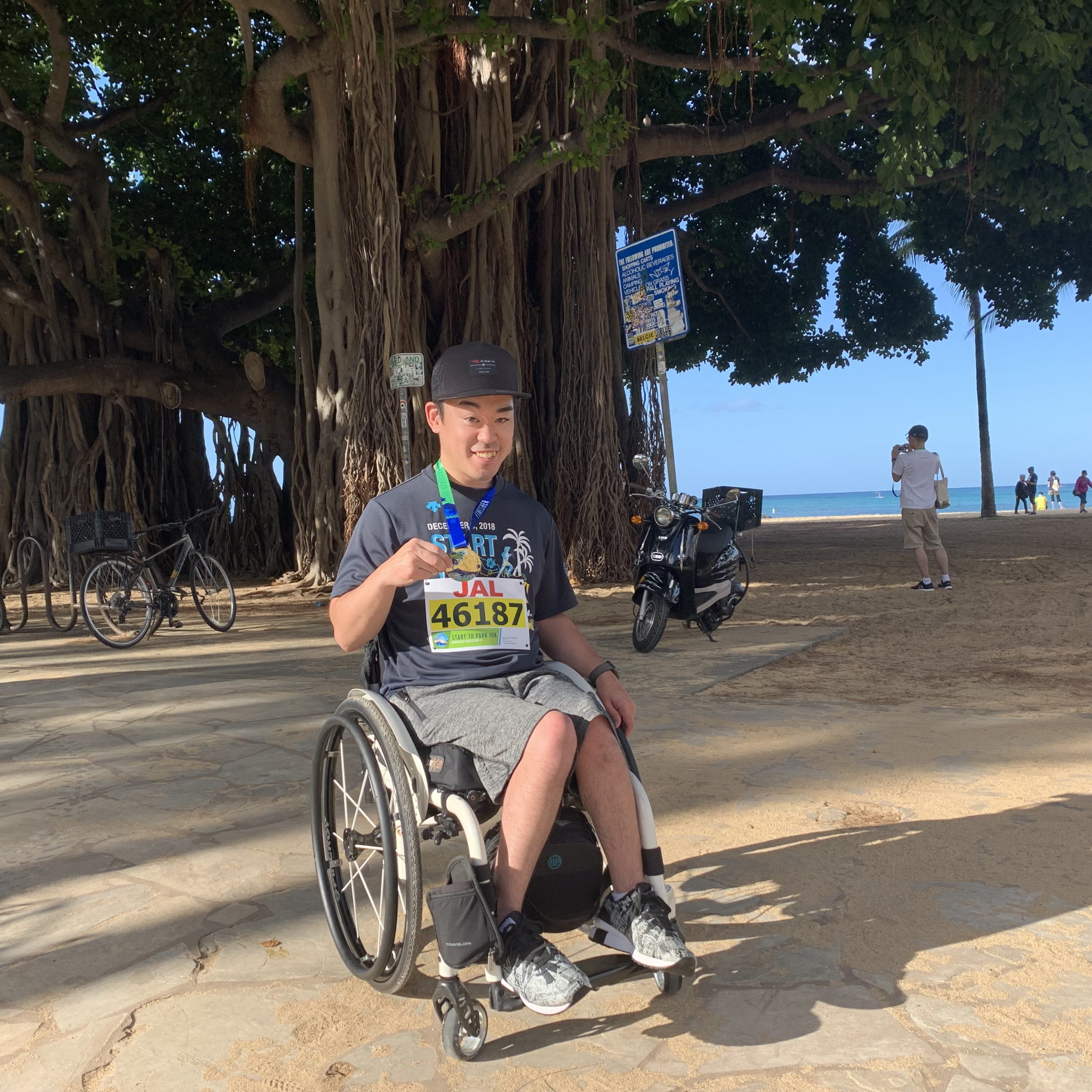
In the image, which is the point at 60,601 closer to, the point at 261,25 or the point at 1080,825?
the point at 261,25

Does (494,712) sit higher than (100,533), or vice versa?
(100,533)

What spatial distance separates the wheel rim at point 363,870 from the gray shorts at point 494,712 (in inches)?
6.0

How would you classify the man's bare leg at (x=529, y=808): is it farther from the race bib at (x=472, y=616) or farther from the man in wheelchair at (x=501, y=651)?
the race bib at (x=472, y=616)

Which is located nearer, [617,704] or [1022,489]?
[617,704]

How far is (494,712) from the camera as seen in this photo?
7.28 ft

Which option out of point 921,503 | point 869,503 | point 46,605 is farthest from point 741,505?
point 869,503

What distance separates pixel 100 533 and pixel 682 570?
4.31m

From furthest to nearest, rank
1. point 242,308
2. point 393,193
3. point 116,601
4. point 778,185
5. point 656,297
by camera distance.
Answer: point 242,308
point 778,185
point 393,193
point 116,601
point 656,297

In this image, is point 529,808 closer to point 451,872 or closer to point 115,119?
point 451,872

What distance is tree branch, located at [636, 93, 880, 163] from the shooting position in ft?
37.4

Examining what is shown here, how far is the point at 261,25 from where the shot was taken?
41.4ft

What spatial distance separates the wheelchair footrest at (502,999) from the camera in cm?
204

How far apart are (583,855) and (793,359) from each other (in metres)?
17.4

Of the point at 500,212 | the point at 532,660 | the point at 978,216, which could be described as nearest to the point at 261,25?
the point at 500,212
